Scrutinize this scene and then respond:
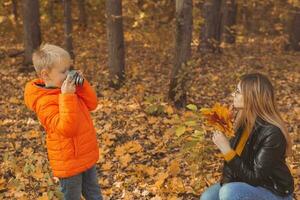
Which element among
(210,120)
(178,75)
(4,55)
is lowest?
(4,55)

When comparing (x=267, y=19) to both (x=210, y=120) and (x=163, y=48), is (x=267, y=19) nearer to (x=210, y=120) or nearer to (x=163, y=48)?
(x=163, y=48)

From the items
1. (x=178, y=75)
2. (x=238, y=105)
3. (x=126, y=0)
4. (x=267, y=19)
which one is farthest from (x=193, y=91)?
(x=267, y=19)

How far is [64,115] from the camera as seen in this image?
312cm

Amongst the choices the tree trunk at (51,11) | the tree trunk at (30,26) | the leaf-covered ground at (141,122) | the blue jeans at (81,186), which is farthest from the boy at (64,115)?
the tree trunk at (51,11)

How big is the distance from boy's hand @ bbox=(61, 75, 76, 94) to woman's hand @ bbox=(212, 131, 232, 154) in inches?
47.2

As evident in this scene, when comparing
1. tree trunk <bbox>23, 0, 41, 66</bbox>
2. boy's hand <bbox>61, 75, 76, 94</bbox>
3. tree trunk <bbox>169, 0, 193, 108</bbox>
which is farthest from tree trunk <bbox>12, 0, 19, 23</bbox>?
boy's hand <bbox>61, 75, 76, 94</bbox>

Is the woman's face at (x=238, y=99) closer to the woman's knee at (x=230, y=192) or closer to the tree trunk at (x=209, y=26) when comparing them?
the woman's knee at (x=230, y=192)

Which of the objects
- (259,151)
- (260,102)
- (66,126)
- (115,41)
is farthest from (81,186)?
(115,41)

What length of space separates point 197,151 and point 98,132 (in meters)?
2.64

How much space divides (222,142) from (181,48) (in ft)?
13.5

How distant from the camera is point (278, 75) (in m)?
11.2

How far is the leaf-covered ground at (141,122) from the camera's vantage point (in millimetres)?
4992

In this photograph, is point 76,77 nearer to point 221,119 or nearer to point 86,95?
point 86,95

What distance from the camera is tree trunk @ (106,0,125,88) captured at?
902 cm
